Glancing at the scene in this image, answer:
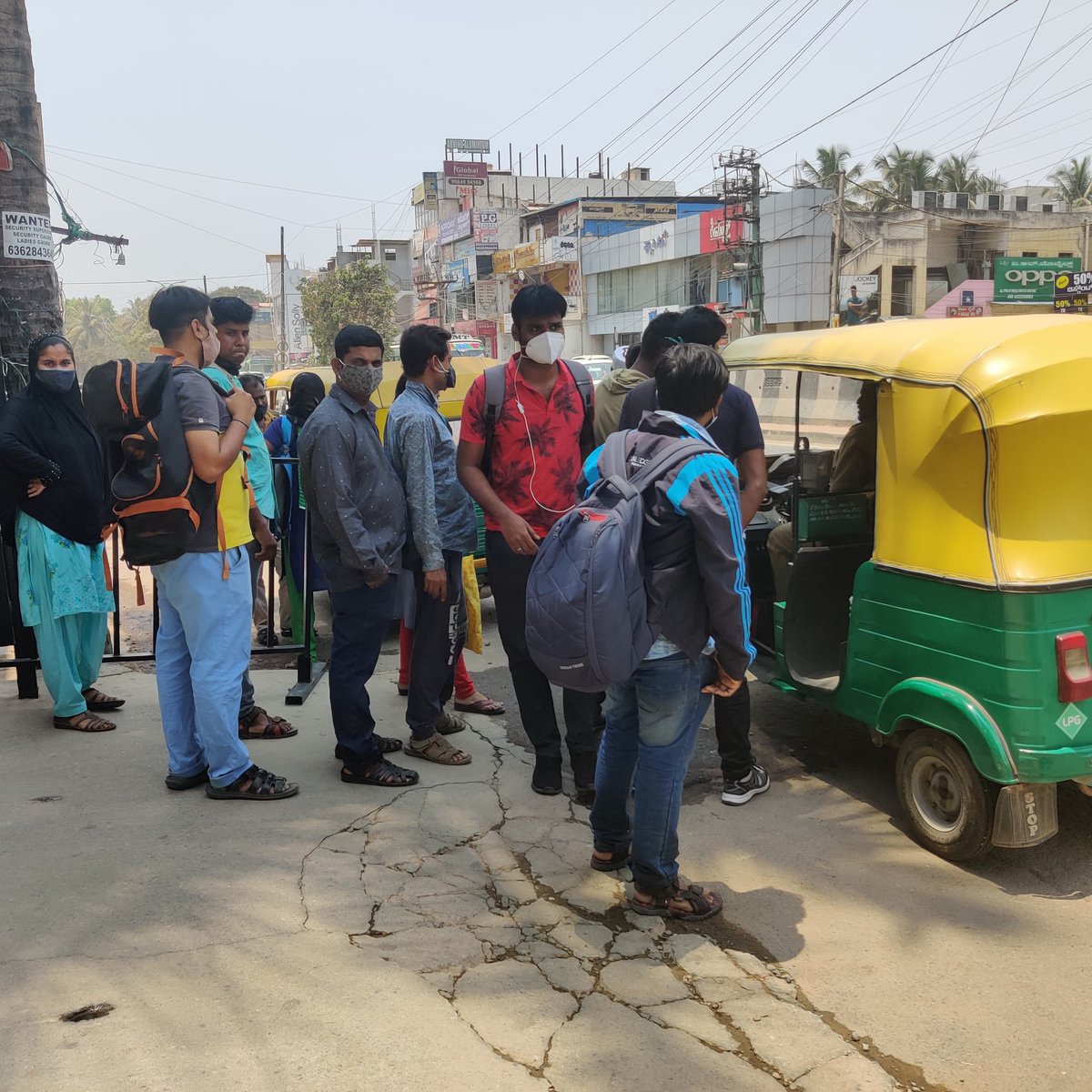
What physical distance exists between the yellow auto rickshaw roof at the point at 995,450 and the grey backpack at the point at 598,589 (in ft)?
3.64

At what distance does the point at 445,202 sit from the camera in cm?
7900

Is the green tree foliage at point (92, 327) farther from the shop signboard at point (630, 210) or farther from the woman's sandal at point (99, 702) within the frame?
the woman's sandal at point (99, 702)

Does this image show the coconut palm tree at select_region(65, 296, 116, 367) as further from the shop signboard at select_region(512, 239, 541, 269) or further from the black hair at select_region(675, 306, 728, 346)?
the black hair at select_region(675, 306, 728, 346)

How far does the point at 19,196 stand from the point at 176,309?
2.83m

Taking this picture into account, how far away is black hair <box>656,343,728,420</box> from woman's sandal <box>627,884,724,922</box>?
1520 mm

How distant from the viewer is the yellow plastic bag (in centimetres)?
507

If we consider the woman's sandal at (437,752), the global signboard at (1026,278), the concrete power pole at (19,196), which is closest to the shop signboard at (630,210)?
the global signboard at (1026,278)

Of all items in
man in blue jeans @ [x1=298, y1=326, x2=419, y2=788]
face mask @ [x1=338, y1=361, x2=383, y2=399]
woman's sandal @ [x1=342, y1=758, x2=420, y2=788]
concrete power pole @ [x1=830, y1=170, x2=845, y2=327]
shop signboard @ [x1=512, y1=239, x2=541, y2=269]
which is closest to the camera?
man in blue jeans @ [x1=298, y1=326, x2=419, y2=788]

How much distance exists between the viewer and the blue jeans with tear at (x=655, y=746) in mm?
2936

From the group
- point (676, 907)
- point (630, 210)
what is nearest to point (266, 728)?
point (676, 907)

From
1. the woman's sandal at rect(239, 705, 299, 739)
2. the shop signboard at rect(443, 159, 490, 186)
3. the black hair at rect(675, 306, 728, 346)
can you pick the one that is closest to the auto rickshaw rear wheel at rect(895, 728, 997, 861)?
the black hair at rect(675, 306, 728, 346)

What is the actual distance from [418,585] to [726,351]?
2.14 m

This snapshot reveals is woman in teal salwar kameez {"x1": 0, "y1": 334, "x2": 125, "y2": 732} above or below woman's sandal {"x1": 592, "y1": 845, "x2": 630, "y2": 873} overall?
above

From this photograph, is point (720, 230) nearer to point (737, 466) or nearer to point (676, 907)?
point (737, 466)
